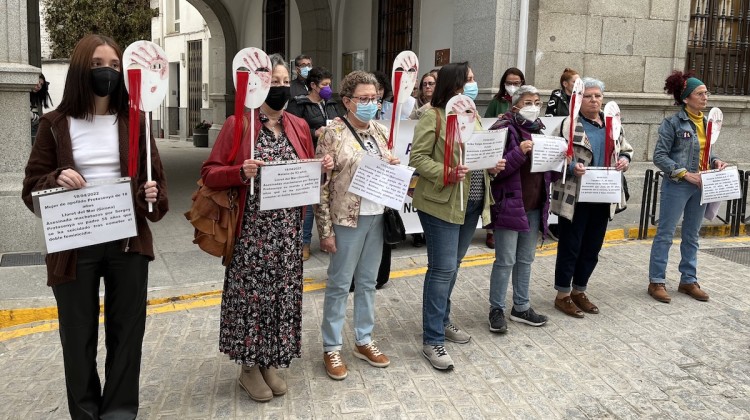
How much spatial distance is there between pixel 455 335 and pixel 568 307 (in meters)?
1.21

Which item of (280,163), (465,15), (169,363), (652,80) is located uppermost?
(465,15)

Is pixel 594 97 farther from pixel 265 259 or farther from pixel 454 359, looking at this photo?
pixel 265 259

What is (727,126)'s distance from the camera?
36.4 feet

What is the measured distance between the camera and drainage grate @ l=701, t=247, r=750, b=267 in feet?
24.7

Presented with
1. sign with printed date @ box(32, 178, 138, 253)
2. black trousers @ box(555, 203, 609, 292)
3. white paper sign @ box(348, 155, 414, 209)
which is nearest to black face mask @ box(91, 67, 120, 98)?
sign with printed date @ box(32, 178, 138, 253)

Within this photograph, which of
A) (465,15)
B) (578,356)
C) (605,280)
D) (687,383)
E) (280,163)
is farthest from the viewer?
(465,15)

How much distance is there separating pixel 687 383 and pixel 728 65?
8.84 meters

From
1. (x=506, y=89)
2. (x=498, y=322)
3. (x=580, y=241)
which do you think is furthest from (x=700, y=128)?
(x=498, y=322)

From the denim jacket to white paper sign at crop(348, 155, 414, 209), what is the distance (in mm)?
2825

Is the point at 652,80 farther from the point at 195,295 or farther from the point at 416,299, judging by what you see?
the point at 195,295

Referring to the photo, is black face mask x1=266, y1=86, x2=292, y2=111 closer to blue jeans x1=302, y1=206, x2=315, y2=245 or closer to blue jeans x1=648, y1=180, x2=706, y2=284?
blue jeans x1=302, y1=206, x2=315, y2=245

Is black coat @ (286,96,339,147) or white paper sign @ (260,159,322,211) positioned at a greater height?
black coat @ (286,96,339,147)

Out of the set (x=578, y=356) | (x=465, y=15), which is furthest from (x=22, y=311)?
(x=465, y=15)

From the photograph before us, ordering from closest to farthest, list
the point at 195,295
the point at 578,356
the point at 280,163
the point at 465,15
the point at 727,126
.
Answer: the point at 280,163
the point at 578,356
the point at 195,295
the point at 465,15
the point at 727,126
